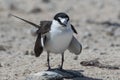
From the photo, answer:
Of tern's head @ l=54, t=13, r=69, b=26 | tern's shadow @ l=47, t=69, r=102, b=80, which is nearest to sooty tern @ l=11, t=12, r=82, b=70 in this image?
tern's head @ l=54, t=13, r=69, b=26

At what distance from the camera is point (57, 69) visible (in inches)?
331

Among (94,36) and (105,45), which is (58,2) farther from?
(105,45)

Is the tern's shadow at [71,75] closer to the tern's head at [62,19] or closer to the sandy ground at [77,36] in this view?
the sandy ground at [77,36]

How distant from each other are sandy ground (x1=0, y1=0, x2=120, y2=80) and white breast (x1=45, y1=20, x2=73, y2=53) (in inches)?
23.1

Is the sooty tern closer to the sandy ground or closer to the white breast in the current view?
the white breast

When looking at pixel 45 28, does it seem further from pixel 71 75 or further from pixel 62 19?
pixel 71 75

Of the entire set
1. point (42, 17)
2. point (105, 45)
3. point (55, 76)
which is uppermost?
point (42, 17)

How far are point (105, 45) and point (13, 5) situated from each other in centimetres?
526

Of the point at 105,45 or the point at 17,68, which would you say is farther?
the point at 105,45

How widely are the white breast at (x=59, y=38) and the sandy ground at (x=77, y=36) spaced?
59 centimetres

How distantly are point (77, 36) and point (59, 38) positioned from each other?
4653 millimetres

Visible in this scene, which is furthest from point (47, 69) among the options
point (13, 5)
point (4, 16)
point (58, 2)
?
Result: point (58, 2)

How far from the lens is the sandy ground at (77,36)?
8.73 m

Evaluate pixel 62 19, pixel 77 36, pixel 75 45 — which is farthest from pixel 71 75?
pixel 77 36
